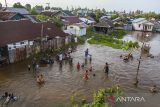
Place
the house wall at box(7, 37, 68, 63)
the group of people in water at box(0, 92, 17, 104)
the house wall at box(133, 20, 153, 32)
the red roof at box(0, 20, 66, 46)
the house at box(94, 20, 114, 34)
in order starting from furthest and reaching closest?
1. the house wall at box(133, 20, 153, 32)
2. the house at box(94, 20, 114, 34)
3. the red roof at box(0, 20, 66, 46)
4. the house wall at box(7, 37, 68, 63)
5. the group of people in water at box(0, 92, 17, 104)

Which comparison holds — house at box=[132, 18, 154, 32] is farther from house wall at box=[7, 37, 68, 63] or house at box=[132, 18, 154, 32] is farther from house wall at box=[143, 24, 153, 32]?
house wall at box=[7, 37, 68, 63]

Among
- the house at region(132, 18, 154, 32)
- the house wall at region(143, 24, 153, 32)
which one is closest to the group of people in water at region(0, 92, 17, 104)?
the house at region(132, 18, 154, 32)

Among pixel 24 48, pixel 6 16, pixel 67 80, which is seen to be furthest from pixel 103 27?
pixel 67 80

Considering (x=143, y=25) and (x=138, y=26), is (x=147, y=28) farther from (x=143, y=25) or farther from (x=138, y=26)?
(x=138, y=26)

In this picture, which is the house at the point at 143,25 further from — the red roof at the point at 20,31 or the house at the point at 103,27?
the red roof at the point at 20,31

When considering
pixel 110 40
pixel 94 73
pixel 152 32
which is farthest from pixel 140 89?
pixel 152 32

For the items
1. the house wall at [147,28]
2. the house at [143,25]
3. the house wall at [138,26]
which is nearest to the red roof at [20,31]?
the house at [143,25]
